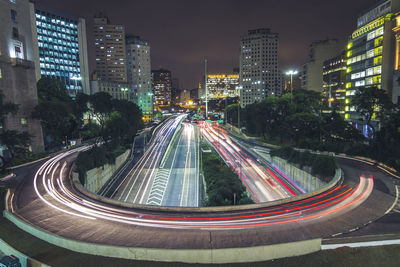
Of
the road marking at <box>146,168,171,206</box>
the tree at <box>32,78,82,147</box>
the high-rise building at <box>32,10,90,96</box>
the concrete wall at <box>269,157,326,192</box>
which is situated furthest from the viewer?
the high-rise building at <box>32,10,90,96</box>

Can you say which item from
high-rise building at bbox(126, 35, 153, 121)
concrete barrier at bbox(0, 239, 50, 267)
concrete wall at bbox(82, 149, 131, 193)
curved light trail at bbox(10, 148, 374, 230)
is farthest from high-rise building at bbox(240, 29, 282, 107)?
concrete barrier at bbox(0, 239, 50, 267)

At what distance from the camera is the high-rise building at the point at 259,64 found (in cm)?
16388

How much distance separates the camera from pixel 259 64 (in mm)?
166500

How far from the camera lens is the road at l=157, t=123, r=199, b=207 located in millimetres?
34969

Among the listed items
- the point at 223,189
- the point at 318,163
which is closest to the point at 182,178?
the point at 223,189

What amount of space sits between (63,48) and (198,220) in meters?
125

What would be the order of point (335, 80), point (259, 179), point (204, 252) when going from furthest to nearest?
→ point (335, 80)
point (259, 179)
point (204, 252)

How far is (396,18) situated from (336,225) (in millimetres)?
63953

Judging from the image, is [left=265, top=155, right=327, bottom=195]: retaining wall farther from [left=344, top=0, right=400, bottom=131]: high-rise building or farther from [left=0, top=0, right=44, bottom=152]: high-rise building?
[left=0, top=0, right=44, bottom=152]: high-rise building

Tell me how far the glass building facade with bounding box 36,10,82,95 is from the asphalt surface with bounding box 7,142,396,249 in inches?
3893

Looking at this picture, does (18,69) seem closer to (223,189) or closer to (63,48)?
(223,189)

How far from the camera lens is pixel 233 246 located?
14.2 metres

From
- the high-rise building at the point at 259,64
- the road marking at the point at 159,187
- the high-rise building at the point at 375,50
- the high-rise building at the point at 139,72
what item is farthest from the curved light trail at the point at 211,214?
the high-rise building at the point at 259,64

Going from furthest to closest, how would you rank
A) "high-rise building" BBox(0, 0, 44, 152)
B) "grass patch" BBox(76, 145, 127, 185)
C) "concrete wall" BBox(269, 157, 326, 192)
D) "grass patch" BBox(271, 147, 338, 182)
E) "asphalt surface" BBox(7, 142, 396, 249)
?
1. "high-rise building" BBox(0, 0, 44, 152)
2. "concrete wall" BBox(269, 157, 326, 192)
3. "grass patch" BBox(271, 147, 338, 182)
4. "grass patch" BBox(76, 145, 127, 185)
5. "asphalt surface" BBox(7, 142, 396, 249)
